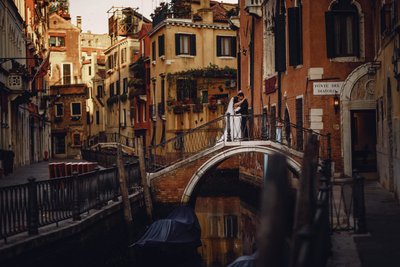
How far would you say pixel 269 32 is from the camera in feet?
72.0

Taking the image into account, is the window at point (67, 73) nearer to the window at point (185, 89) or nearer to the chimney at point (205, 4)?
the chimney at point (205, 4)

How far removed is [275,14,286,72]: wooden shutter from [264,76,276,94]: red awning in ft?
4.57

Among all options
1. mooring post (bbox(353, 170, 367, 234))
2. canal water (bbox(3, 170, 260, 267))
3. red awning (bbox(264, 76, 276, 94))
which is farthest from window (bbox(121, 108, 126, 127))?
mooring post (bbox(353, 170, 367, 234))

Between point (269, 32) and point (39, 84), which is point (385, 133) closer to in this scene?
point (269, 32)

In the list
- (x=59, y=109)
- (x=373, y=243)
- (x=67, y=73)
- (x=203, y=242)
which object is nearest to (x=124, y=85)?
(x=59, y=109)

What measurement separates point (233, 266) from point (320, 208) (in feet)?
12.4

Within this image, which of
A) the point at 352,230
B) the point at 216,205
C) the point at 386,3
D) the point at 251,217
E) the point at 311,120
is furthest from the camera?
the point at 216,205

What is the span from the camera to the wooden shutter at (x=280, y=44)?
758 inches

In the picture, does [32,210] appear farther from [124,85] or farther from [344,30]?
[124,85]

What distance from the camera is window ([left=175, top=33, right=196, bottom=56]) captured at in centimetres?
3419

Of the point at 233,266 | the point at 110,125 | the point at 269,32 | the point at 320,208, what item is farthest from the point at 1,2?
the point at 110,125

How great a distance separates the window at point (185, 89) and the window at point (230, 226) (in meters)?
13.8

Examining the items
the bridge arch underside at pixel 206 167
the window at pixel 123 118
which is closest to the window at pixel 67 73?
the window at pixel 123 118

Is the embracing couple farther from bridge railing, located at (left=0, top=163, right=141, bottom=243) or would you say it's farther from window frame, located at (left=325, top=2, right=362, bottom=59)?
bridge railing, located at (left=0, top=163, right=141, bottom=243)
